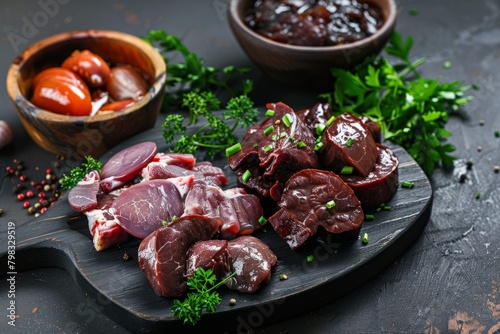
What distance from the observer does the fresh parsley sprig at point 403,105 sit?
183 inches

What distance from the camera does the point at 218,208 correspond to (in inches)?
156

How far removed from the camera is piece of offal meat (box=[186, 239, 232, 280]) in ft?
11.6

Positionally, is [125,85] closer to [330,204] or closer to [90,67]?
[90,67]

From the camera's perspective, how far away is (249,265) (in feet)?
11.9

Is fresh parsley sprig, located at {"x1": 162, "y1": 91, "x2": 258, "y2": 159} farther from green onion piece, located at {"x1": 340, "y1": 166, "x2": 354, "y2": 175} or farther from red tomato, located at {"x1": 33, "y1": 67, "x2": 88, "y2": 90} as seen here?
green onion piece, located at {"x1": 340, "y1": 166, "x2": 354, "y2": 175}

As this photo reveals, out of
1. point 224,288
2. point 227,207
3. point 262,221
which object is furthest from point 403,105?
point 224,288

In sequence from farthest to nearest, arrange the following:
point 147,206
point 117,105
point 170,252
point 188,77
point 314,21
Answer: point 188,77, point 314,21, point 117,105, point 147,206, point 170,252

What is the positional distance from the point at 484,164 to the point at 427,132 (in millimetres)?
495

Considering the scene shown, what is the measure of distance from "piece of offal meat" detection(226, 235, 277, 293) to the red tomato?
1.82m

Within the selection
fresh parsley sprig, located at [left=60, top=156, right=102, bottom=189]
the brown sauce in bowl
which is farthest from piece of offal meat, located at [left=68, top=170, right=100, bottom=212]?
the brown sauce in bowl

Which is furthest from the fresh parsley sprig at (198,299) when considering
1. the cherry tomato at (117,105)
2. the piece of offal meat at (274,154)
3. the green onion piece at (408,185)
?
the cherry tomato at (117,105)

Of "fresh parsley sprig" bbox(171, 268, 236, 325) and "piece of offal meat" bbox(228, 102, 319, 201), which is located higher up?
"piece of offal meat" bbox(228, 102, 319, 201)

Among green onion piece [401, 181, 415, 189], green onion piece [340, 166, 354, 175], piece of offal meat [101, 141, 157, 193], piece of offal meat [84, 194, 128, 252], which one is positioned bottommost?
green onion piece [401, 181, 415, 189]

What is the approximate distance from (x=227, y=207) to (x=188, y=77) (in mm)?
1624
